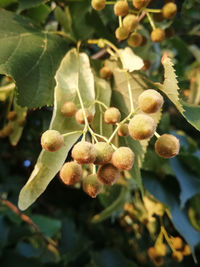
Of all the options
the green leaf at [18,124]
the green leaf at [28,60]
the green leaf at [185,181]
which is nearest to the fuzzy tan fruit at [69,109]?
the green leaf at [28,60]

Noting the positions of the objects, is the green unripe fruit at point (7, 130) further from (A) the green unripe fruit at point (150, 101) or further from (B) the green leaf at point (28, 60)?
(A) the green unripe fruit at point (150, 101)

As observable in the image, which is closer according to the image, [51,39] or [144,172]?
[51,39]

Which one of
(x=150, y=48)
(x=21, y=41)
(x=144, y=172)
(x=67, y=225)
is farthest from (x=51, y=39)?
(x=67, y=225)

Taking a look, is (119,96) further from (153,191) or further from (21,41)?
(153,191)

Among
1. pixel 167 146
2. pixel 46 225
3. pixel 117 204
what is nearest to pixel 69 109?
pixel 167 146

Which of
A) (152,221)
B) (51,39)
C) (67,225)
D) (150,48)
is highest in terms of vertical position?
(51,39)
